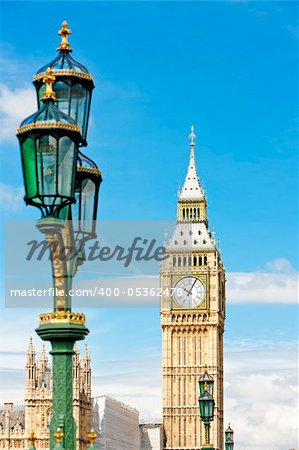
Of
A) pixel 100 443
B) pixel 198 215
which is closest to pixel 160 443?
pixel 100 443

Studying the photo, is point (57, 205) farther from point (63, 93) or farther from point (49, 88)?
point (63, 93)

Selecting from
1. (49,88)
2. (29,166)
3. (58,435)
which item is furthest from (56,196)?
(58,435)

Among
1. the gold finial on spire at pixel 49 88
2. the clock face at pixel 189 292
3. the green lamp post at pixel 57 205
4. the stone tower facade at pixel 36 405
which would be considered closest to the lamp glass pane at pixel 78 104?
the gold finial on spire at pixel 49 88

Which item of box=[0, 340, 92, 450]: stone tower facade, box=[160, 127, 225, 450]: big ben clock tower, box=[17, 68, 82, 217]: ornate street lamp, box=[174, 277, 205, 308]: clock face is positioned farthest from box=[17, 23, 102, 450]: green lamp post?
box=[174, 277, 205, 308]: clock face

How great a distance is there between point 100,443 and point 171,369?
14246 mm

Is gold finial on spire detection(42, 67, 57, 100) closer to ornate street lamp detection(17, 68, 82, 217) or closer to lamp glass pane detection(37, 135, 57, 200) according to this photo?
ornate street lamp detection(17, 68, 82, 217)

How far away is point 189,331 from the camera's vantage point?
101 meters

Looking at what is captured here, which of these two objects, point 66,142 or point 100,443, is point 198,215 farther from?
point 66,142

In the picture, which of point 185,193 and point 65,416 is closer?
point 65,416

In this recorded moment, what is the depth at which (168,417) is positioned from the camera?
99562 mm

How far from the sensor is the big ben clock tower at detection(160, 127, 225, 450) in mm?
99250

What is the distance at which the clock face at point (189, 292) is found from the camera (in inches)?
3989

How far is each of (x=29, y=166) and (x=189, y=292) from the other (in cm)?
8978

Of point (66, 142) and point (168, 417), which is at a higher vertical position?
point (168, 417)
